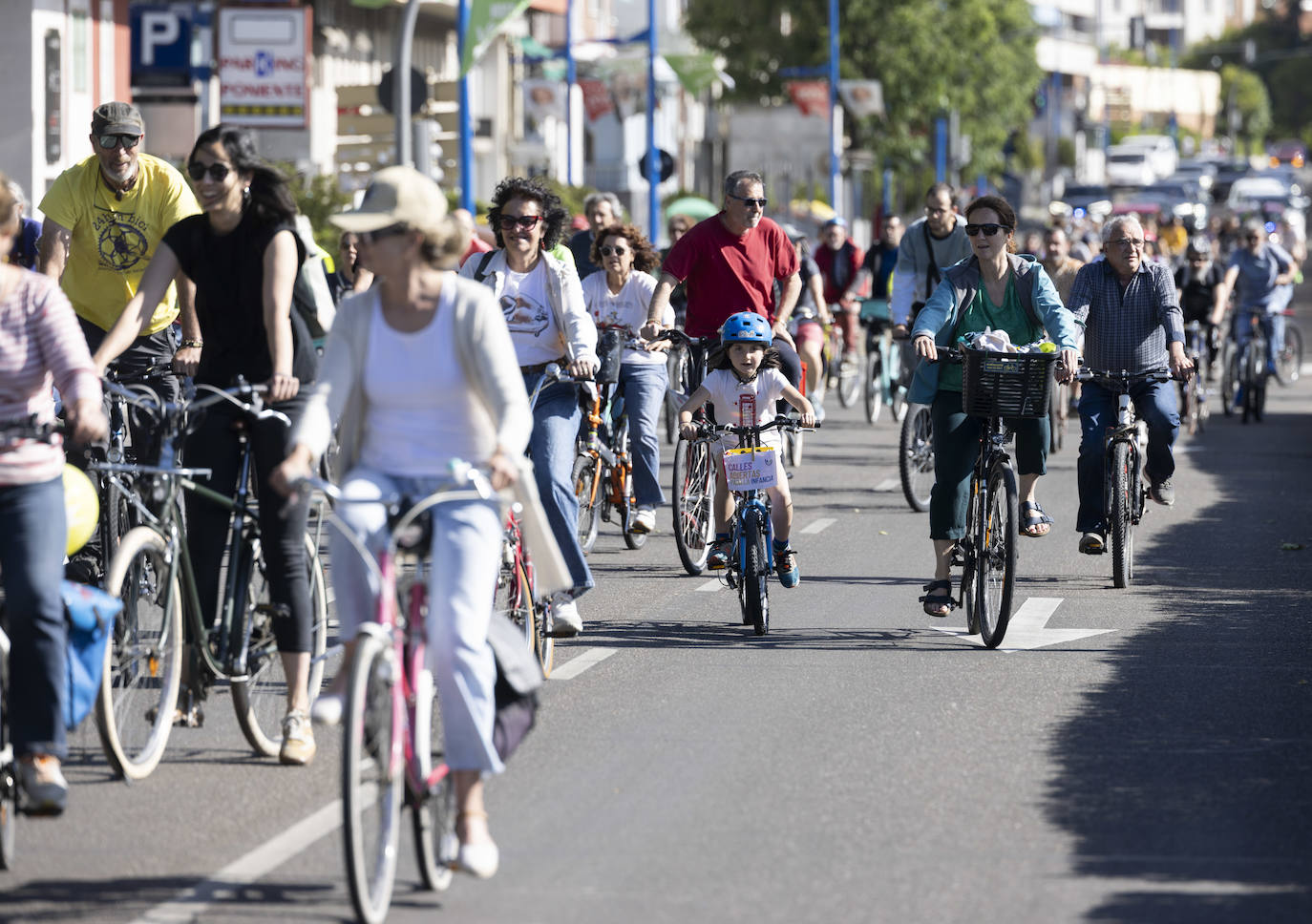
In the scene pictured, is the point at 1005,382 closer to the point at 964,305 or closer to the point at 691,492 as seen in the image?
the point at 964,305

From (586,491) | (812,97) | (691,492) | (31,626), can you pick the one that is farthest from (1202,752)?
(812,97)

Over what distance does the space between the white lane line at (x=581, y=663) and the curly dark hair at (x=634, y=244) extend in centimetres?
405

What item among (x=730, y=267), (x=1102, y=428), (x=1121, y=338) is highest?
(x=730, y=267)

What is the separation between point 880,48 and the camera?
2327 inches

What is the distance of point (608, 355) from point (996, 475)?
8.58 feet

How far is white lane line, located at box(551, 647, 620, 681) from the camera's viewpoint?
9133mm

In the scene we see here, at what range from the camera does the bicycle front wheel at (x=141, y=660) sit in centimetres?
691

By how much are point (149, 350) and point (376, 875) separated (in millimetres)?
5147

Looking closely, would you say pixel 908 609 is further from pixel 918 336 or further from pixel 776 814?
pixel 776 814

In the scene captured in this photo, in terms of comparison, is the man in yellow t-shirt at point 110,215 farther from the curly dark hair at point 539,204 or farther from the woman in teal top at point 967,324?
the woman in teal top at point 967,324

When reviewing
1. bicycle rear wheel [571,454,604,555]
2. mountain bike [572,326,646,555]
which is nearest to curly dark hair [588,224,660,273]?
mountain bike [572,326,646,555]

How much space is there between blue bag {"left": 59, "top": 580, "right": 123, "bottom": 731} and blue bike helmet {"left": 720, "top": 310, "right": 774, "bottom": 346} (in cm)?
449

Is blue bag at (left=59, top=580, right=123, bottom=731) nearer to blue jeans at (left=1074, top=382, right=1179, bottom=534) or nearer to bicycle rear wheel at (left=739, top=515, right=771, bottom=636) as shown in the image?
bicycle rear wheel at (left=739, top=515, right=771, bottom=636)

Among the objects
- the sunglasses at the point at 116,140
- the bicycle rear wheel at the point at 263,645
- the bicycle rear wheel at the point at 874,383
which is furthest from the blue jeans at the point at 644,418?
the bicycle rear wheel at the point at 874,383
